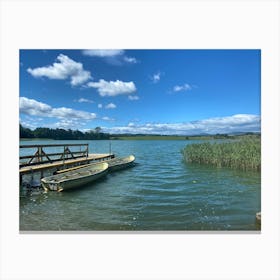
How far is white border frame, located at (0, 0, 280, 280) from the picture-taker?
361 centimetres

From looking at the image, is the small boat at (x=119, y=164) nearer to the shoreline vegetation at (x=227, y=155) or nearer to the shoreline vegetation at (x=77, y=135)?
the shoreline vegetation at (x=227, y=155)

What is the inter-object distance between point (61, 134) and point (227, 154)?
6.56 metres

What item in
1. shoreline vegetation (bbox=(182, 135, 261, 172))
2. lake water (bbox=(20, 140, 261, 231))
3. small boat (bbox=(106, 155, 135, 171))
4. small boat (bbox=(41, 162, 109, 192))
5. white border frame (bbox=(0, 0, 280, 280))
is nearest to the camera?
white border frame (bbox=(0, 0, 280, 280))

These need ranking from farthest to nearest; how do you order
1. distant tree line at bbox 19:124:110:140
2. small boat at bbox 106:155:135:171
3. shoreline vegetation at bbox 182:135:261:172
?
small boat at bbox 106:155:135:171 → shoreline vegetation at bbox 182:135:261:172 → distant tree line at bbox 19:124:110:140

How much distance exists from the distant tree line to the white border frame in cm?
125

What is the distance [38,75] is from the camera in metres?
5.11

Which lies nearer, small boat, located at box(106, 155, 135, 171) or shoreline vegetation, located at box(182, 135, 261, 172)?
shoreline vegetation, located at box(182, 135, 261, 172)

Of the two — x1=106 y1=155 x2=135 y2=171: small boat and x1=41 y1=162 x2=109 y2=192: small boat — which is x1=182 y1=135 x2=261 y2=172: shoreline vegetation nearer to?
x1=106 y1=155 x2=135 y2=171: small boat

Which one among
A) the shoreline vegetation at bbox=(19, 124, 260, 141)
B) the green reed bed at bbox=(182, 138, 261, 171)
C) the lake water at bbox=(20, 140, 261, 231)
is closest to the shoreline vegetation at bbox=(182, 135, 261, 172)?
the green reed bed at bbox=(182, 138, 261, 171)

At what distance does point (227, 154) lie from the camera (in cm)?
1004
